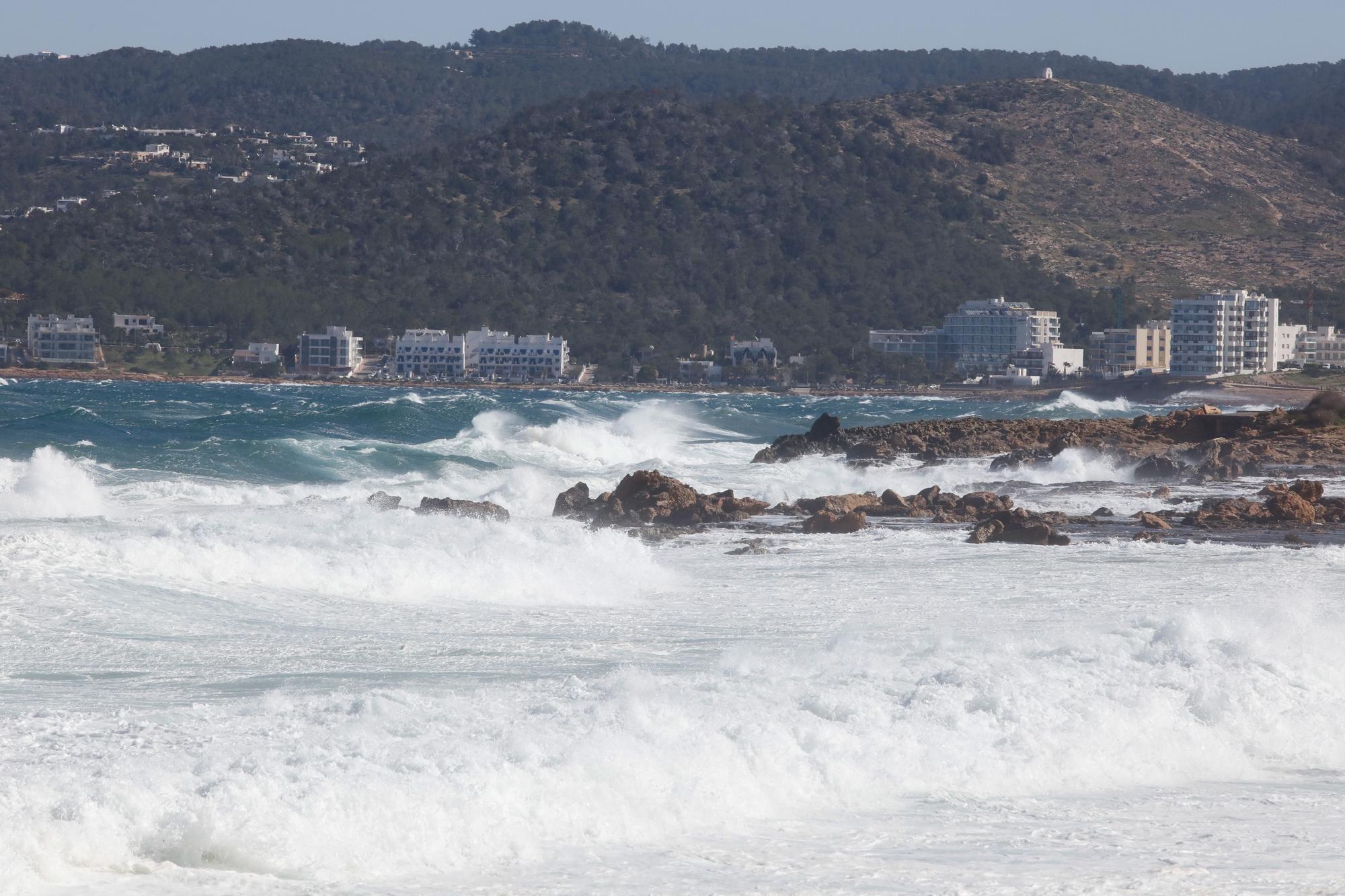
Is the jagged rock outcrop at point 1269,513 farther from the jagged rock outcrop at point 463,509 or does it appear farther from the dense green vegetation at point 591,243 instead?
the dense green vegetation at point 591,243

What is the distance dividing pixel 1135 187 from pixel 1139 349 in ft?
89.8

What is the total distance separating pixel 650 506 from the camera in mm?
22656

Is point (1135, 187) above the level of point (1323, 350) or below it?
above

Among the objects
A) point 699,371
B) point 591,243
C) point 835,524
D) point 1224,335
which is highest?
point 591,243

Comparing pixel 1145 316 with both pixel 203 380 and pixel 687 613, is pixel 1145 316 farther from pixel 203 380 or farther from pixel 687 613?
pixel 687 613

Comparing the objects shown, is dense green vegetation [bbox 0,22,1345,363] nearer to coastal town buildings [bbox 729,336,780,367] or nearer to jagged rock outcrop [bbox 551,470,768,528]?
coastal town buildings [bbox 729,336,780,367]

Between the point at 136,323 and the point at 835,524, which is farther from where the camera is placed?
the point at 136,323

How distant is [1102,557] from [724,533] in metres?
5.37

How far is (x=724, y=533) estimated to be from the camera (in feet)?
69.1

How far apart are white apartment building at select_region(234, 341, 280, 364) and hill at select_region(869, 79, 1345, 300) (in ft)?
217

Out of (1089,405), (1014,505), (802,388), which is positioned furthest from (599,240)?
(1014,505)

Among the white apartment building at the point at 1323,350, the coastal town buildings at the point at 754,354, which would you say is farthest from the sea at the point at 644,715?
the coastal town buildings at the point at 754,354

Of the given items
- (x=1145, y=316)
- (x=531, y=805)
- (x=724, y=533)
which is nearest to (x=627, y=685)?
(x=531, y=805)

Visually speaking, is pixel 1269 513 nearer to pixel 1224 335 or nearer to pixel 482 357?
pixel 1224 335
